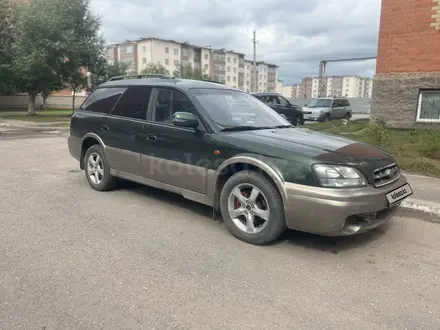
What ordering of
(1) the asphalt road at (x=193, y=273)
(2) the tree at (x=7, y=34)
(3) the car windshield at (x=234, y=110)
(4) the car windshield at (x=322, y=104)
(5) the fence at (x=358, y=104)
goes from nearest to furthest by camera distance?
(1) the asphalt road at (x=193, y=273)
(3) the car windshield at (x=234, y=110)
(2) the tree at (x=7, y=34)
(4) the car windshield at (x=322, y=104)
(5) the fence at (x=358, y=104)

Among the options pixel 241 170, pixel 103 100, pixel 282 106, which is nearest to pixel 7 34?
pixel 282 106

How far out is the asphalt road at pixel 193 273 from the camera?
262cm

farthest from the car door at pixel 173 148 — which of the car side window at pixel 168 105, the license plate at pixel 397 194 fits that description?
the license plate at pixel 397 194

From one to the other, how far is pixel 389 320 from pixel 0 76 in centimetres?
2723

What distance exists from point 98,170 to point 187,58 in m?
96.0

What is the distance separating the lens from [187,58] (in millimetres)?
97438

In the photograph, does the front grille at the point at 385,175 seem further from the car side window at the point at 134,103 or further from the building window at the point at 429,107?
the building window at the point at 429,107

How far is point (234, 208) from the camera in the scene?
4.12 meters

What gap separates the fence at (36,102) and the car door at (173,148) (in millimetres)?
38164

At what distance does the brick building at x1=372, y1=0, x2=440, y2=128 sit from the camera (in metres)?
11.1

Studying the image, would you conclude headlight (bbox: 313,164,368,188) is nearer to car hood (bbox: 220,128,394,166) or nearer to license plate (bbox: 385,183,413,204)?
car hood (bbox: 220,128,394,166)

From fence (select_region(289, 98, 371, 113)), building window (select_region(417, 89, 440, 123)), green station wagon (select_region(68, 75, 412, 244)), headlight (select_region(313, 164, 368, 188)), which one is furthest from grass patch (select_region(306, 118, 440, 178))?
fence (select_region(289, 98, 371, 113))

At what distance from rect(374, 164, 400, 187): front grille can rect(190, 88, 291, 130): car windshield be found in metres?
1.48

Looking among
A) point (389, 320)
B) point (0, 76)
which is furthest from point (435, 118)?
point (0, 76)
